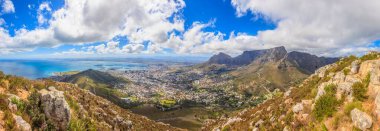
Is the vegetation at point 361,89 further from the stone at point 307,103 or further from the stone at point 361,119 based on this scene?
the stone at point 307,103

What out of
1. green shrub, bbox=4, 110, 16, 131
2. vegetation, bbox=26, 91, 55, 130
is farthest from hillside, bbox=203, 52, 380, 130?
green shrub, bbox=4, 110, 16, 131

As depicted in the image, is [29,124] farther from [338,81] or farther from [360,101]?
[338,81]

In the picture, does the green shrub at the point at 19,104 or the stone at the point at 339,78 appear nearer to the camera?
the green shrub at the point at 19,104

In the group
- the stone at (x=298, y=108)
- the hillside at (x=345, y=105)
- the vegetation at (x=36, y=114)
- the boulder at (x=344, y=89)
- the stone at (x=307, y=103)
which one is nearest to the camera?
the vegetation at (x=36, y=114)

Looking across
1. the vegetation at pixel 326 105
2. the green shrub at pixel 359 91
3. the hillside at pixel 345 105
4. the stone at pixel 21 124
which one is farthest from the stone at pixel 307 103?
the stone at pixel 21 124

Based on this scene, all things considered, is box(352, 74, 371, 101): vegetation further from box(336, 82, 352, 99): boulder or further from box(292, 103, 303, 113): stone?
box(292, 103, 303, 113): stone

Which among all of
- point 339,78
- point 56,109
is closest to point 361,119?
point 339,78

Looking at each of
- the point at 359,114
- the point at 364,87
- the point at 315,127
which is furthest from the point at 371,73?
the point at 315,127
